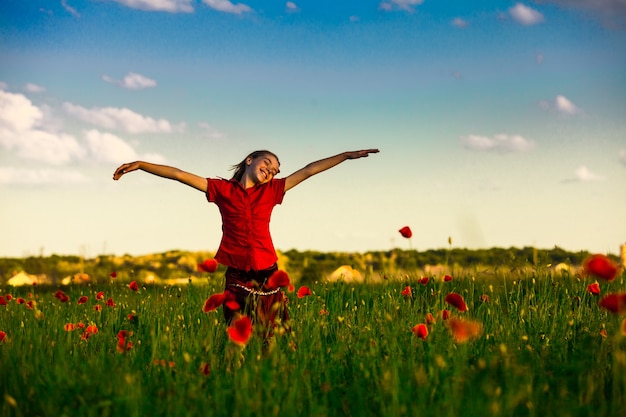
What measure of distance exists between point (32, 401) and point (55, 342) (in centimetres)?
146

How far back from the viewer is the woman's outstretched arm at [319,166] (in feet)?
18.9

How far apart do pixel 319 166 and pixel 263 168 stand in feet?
1.67

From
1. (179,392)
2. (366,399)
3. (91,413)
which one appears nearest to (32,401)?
(91,413)

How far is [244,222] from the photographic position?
5.58 meters

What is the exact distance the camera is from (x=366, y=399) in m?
3.65

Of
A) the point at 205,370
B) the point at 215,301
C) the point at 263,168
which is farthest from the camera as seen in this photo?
the point at 263,168

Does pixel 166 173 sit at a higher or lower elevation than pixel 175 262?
higher

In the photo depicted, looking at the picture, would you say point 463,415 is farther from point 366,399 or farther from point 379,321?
point 379,321

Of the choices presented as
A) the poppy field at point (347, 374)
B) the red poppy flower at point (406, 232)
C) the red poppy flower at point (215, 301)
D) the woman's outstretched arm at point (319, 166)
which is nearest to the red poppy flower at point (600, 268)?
the poppy field at point (347, 374)

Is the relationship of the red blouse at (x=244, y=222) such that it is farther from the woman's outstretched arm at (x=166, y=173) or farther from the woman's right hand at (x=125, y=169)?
the woman's right hand at (x=125, y=169)

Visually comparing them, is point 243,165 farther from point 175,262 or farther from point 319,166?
point 175,262

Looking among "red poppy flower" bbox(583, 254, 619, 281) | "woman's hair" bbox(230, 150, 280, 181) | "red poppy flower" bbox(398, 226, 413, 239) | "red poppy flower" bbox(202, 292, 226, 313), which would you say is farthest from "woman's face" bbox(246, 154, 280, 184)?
"red poppy flower" bbox(583, 254, 619, 281)

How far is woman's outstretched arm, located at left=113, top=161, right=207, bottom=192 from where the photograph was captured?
5.36 metres

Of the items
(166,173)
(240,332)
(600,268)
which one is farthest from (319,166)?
(600,268)
